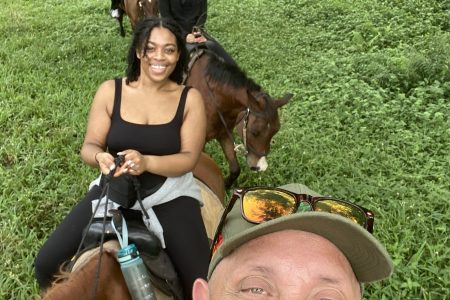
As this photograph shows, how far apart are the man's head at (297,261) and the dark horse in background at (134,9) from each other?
570cm

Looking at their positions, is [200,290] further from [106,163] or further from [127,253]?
[106,163]

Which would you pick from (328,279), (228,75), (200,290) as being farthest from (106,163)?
(228,75)

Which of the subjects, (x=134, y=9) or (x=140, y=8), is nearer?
(x=140, y=8)

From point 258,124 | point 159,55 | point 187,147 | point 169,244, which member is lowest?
point 169,244

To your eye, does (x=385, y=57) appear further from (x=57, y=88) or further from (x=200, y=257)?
(x=200, y=257)

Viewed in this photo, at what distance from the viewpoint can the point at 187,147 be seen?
2689 millimetres

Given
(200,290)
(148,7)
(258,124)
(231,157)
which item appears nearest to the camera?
(200,290)

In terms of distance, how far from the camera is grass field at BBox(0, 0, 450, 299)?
12.6 feet

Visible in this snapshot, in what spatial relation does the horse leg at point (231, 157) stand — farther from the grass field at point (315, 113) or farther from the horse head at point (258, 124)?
the grass field at point (315, 113)

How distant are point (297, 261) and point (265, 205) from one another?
0.24m

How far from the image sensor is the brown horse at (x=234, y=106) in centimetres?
404

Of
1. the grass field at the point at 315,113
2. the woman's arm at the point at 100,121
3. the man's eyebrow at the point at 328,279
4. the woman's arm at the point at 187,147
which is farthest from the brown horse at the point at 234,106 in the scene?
the man's eyebrow at the point at 328,279

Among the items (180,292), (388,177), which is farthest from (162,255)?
(388,177)

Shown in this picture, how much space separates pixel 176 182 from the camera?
2744 millimetres
